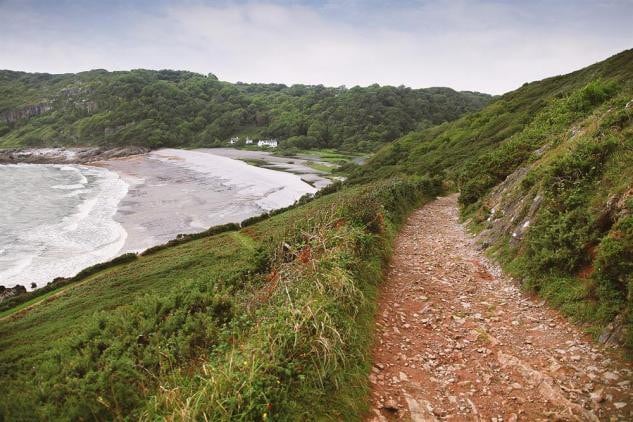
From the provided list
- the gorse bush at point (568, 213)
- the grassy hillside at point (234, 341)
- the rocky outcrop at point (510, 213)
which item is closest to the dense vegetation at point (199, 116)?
the rocky outcrop at point (510, 213)

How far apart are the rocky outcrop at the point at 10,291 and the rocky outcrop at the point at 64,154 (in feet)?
329

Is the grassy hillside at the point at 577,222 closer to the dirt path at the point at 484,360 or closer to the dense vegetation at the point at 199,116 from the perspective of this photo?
the dirt path at the point at 484,360

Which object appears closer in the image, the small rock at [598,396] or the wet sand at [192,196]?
the small rock at [598,396]

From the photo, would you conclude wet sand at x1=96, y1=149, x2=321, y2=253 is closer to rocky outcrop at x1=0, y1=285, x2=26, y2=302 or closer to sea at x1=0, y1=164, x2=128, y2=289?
sea at x1=0, y1=164, x2=128, y2=289

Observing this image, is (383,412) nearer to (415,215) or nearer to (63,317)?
(415,215)

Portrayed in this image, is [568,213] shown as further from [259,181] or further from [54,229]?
[259,181]

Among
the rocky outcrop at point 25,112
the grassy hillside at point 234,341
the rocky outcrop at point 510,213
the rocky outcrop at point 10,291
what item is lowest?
the rocky outcrop at point 10,291

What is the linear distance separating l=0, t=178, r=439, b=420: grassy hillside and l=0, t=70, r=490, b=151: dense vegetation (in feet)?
380

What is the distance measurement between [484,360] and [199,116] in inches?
7376

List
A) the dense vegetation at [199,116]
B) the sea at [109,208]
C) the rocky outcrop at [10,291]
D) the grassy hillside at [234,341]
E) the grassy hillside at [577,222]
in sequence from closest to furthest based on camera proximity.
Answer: the grassy hillside at [234,341] < the grassy hillside at [577,222] < the rocky outcrop at [10,291] < the sea at [109,208] < the dense vegetation at [199,116]

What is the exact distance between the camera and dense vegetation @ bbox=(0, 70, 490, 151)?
143 m

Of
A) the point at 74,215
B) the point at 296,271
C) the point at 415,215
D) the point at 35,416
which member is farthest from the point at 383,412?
the point at 74,215

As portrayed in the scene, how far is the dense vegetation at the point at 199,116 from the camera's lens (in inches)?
5620

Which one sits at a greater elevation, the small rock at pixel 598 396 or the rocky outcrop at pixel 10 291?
the small rock at pixel 598 396
